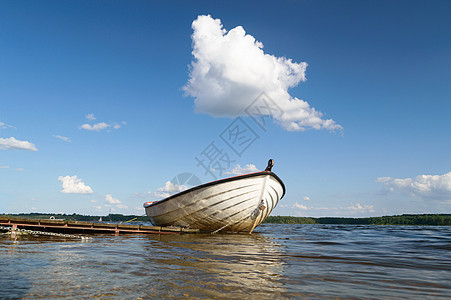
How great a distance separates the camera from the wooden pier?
43.9 ft

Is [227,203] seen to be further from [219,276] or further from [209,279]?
[209,279]

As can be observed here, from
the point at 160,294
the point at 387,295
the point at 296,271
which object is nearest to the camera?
the point at 160,294

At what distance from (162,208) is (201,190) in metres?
3.77

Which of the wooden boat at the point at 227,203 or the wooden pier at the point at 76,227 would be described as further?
the wooden boat at the point at 227,203

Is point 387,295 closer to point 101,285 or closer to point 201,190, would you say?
point 101,285

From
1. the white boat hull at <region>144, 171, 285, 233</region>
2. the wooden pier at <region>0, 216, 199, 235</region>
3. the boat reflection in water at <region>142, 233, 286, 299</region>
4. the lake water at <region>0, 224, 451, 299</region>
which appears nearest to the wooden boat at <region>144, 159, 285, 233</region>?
the white boat hull at <region>144, 171, 285, 233</region>

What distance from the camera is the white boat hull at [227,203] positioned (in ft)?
45.0

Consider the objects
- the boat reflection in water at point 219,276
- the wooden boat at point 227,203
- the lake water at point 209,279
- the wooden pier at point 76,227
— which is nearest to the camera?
the lake water at point 209,279

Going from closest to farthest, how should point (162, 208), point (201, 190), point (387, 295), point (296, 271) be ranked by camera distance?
point (387, 295) → point (296, 271) → point (201, 190) → point (162, 208)

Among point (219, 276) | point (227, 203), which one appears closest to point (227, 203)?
point (227, 203)

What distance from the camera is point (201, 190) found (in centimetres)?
1380

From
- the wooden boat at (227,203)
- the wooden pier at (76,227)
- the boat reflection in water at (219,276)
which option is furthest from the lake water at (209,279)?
the wooden pier at (76,227)

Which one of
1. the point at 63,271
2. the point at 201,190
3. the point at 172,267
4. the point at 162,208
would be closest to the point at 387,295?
the point at 172,267

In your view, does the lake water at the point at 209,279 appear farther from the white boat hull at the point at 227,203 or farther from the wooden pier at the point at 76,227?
the wooden pier at the point at 76,227
